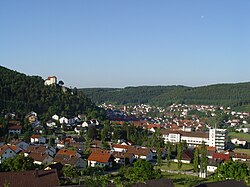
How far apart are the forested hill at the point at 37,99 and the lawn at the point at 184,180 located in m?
34.8

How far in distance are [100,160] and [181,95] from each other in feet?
346

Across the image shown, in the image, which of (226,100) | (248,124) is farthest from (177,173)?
(226,100)

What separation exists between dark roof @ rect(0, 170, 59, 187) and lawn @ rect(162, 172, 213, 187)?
9211mm

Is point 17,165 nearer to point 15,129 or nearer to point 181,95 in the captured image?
point 15,129

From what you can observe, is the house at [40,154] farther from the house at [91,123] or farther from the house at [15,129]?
the house at [91,123]

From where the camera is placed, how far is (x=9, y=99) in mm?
62656

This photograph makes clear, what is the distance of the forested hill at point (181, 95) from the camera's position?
117312mm

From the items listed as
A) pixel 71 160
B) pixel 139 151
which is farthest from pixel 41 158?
pixel 139 151

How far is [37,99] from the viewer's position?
65.3 m

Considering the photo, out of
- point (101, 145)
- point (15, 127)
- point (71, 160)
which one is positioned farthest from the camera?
point (15, 127)

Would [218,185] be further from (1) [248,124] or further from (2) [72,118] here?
(1) [248,124]

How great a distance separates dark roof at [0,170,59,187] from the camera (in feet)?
62.2

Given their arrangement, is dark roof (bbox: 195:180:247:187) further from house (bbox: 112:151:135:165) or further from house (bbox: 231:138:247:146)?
house (bbox: 231:138:247:146)

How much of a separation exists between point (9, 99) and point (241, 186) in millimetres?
49364
